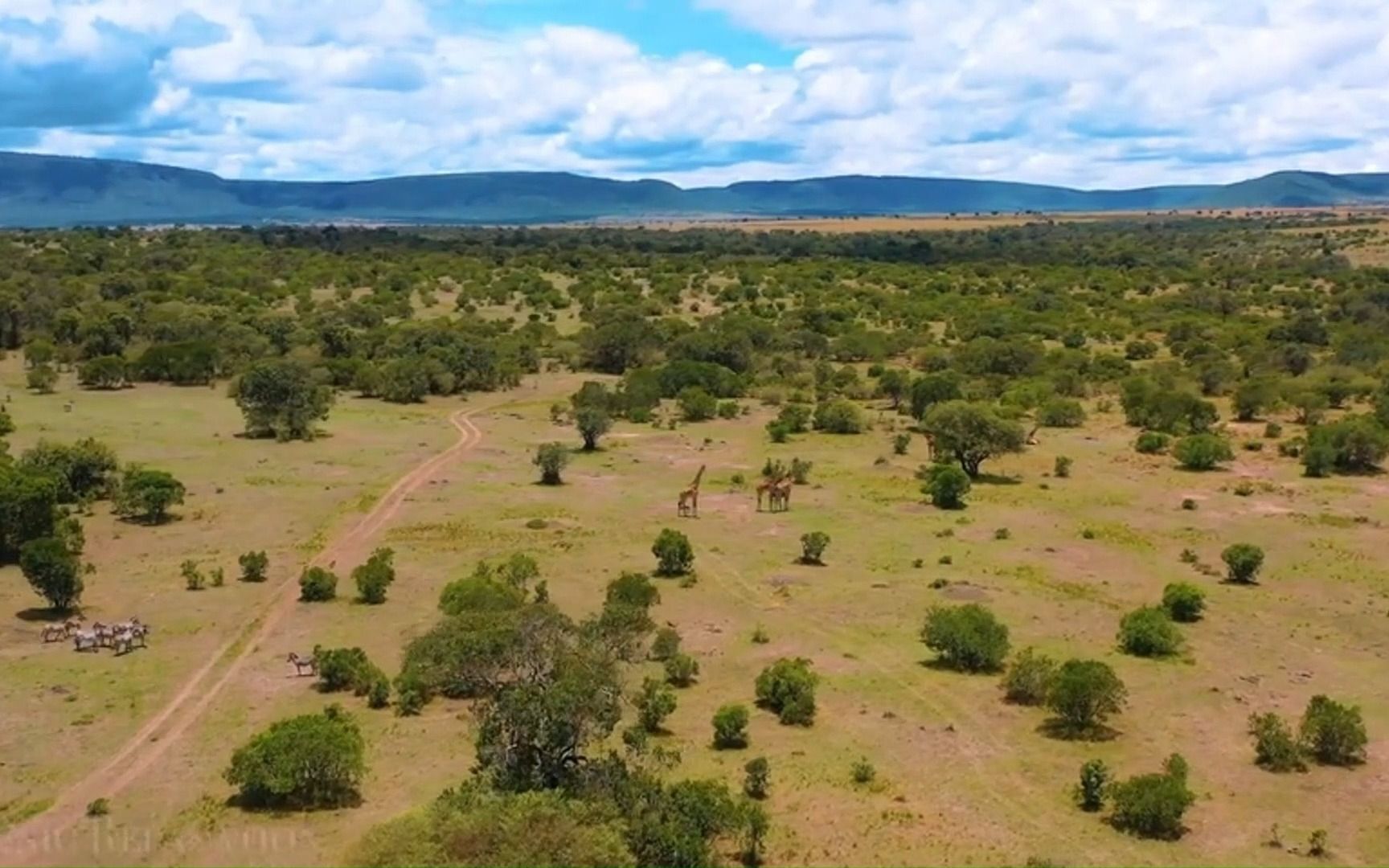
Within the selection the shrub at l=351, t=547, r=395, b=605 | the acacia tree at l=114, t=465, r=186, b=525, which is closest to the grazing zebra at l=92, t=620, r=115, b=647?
the shrub at l=351, t=547, r=395, b=605

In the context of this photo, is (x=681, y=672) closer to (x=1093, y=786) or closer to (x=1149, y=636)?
(x=1093, y=786)

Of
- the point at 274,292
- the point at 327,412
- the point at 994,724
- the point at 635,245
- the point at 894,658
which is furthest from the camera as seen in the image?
the point at 635,245

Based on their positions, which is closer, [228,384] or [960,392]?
[960,392]

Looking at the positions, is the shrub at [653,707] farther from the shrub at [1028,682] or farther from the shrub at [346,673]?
the shrub at [1028,682]

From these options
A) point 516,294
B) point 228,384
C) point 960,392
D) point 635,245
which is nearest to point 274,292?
point 516,294

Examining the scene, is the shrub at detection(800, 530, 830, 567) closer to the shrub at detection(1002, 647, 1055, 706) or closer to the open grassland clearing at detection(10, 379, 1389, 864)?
the open grassland clearing at detection(10, 379, 1389, 864)

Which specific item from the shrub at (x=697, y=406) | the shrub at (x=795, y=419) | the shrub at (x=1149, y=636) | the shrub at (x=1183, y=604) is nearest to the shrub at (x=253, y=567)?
the shrub at (x=1149, y=636)

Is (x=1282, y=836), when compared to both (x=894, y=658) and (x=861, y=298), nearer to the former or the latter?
(x=894, y=658)
